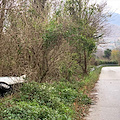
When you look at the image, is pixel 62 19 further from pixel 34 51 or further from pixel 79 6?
pixel 79 6

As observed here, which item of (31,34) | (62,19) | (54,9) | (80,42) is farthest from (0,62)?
(80,42)

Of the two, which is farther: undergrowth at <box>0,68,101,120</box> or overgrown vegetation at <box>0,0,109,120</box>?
overgrown vegetation at <box>0,0,109,120</box>

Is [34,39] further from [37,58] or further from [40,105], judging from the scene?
[40,105]

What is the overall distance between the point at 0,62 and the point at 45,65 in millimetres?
2917

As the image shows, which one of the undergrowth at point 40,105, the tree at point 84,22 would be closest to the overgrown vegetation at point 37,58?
the undergrowth at point 40,105

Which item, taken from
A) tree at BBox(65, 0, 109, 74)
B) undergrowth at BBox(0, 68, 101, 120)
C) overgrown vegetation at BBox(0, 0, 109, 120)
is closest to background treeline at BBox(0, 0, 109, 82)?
overgrown vegetation at BBox(0, 0, 109, 120)

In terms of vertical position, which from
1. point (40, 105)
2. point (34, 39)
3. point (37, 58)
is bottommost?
point (40, 105)

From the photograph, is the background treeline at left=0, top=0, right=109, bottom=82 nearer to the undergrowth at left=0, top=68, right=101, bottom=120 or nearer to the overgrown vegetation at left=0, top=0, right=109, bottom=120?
Result: the overgrown vegetation at left=0, top=0, right=109, bottom=120

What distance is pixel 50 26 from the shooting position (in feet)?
35.3

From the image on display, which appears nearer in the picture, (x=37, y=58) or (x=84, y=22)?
(x=37, y=58)

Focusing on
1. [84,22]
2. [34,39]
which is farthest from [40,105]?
[84,22]

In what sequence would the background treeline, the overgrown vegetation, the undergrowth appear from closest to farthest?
the undergrowth < the overgrown vegetation < the background treeline

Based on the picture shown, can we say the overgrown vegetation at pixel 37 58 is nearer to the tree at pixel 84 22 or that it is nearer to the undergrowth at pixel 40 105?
the undergrowth at pixel 40 105

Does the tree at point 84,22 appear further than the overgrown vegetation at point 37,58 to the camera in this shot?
Yes
